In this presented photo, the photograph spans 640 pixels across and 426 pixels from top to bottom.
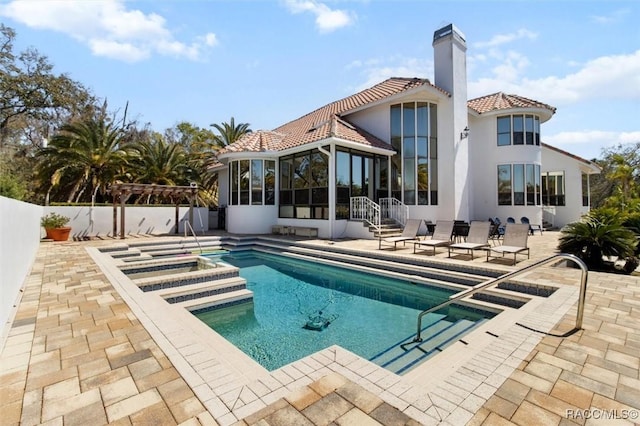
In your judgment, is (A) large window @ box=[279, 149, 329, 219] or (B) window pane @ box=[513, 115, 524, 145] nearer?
(A) large window @ box=[279, 149, 329, 219]

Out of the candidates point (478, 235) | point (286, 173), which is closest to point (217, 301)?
point (478, 235)

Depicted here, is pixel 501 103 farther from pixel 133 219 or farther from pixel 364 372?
pixel 133 219

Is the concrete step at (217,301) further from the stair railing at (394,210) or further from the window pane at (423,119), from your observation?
the window pane at (423,119)

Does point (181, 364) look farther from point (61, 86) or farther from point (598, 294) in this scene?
point (61, 86)

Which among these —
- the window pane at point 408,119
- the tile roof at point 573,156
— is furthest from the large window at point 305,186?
the tile roof at point 573,156

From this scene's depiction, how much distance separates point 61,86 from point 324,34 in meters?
25.4

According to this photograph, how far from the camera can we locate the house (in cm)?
1417

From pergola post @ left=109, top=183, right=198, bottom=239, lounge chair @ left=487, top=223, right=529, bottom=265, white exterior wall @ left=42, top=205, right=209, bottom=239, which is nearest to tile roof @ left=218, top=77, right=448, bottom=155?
pergola post @ left=109, top=183, right=198, bottom=239

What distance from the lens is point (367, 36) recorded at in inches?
449

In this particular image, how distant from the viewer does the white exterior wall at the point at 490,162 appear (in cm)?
1697

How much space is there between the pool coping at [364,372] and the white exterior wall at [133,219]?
→ 1494cm

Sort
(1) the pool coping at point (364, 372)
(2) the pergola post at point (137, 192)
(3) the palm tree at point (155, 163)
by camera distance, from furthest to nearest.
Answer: (3) the palm tree at point (155, 163) → (2) the pergola post at point (137, 192) → (1) the pool coping at point (364, 372)

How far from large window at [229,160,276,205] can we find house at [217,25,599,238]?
0.18ft

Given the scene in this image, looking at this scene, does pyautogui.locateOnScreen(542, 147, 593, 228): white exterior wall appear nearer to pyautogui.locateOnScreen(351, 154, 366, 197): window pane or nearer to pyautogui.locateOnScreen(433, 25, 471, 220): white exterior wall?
pyautogui.locateOnScreen(433, 25, 471, 220): white exterior wall
